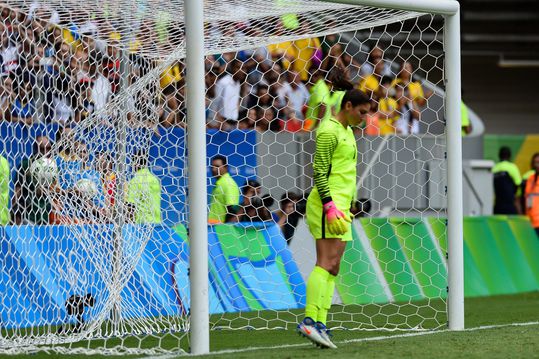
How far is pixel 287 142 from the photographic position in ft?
47.3

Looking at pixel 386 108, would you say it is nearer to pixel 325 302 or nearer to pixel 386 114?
pixel 386 114

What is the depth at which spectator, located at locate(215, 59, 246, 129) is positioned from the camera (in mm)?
13484

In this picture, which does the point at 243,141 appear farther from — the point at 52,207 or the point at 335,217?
Result: the point at 335,217

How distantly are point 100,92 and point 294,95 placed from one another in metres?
4.16

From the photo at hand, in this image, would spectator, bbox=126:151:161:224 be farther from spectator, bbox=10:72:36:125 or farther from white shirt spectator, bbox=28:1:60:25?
white shirt spectator, bbox=28:1:60:25

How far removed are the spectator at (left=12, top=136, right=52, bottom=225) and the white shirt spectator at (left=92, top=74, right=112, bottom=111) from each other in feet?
1.80

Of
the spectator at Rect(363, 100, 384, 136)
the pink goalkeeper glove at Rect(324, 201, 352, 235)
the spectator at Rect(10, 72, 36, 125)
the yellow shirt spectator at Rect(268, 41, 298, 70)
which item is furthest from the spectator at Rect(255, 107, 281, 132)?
the pink goalkeeper glove at Rect(324, 201, 352, 235)

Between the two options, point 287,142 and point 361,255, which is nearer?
point 361,255

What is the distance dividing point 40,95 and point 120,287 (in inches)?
75.2

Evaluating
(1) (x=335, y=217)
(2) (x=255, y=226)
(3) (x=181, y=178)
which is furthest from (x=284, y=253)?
(1) (x=335, y=217)

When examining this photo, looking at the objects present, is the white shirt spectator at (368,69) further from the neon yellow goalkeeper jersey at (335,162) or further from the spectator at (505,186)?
the neon yellow goalkeeper jersey at (335,162)

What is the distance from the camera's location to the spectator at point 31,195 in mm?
9781

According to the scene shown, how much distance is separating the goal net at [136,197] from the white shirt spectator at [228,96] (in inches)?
21.3

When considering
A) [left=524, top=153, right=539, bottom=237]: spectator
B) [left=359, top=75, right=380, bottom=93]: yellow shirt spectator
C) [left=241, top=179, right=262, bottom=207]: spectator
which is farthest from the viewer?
[left=524, top=153, right=539, bottom=237]: spectator
